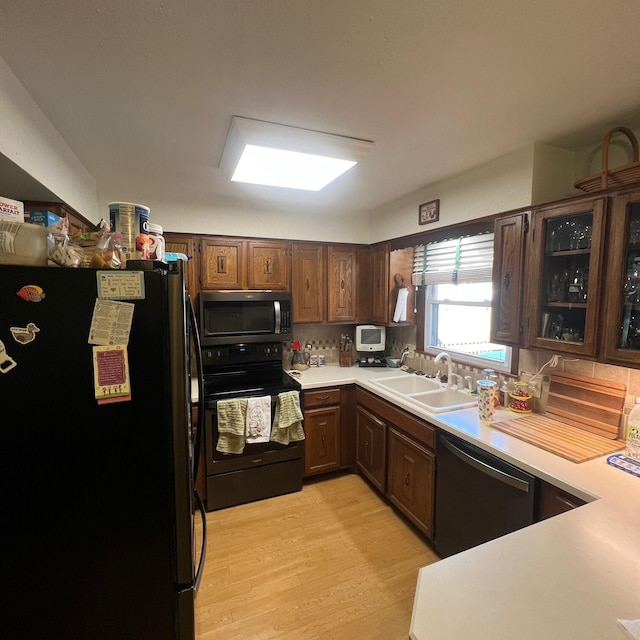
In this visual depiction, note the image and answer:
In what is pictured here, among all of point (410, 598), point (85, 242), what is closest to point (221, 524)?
point (410, 598)

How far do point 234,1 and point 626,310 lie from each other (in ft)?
5.88

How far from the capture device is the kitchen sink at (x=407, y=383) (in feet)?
9.05

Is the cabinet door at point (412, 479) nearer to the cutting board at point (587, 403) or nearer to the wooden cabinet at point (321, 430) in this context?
the wooden cabinet at point (321, 430)

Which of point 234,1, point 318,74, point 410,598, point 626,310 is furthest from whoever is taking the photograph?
point 410,598

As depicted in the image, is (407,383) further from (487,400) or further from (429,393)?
(487,400)

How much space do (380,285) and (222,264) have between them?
1.43 metres

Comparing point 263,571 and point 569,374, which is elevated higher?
point 569,374

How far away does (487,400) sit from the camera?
188 cm

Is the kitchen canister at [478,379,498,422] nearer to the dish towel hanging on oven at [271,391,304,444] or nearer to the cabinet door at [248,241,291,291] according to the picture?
the dish towel hanging on oven at [271,391,304,444]

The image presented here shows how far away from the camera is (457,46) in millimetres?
1074

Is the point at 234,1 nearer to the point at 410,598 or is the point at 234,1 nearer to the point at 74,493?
the point at 74,493

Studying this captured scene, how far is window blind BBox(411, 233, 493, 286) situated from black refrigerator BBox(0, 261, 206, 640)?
6.53ft

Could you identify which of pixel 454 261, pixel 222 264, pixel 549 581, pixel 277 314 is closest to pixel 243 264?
pixel 222 264

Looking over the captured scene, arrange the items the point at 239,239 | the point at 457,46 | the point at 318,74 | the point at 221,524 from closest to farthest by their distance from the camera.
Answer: the point at 457,46, the point at 318,74, the point at 221,524, the point at 239,239
